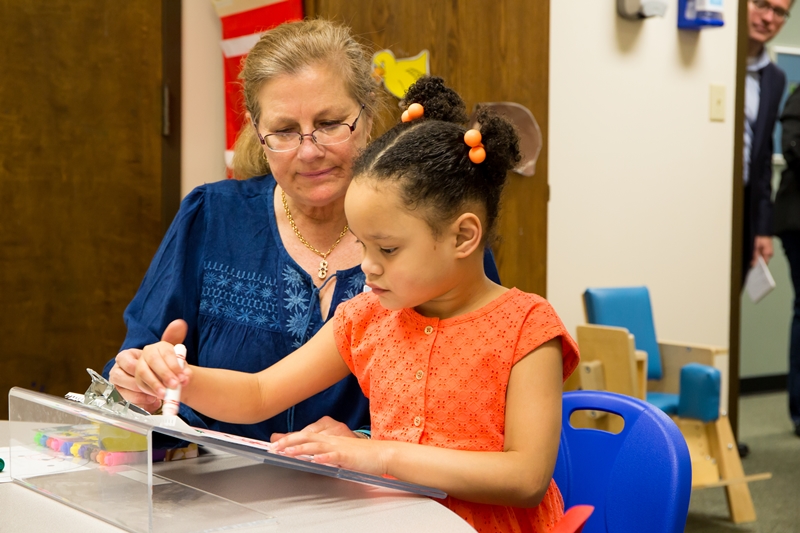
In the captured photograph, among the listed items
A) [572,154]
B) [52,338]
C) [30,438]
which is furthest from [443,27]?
[30,438]

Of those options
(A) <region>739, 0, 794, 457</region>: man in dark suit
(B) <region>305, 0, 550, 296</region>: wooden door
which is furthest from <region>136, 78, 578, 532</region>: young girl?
(A) <region>739, 0, 794, 457</region>: man in dark suit

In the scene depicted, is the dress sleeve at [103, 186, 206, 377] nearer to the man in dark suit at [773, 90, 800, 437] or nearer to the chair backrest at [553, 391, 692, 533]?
the chair backrest at [553, 391, 692, 533]

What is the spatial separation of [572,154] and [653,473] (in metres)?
2.28

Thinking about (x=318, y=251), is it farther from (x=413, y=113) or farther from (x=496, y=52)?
(x=496, y=52)

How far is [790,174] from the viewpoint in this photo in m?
3.78

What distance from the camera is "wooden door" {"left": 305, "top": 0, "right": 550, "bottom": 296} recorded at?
7.74ft

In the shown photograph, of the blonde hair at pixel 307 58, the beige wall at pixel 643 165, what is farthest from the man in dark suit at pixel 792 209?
the blonde hair at pixel 307 58

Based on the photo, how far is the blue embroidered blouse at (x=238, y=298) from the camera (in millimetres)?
1366

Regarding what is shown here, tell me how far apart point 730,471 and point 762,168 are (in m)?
1.59

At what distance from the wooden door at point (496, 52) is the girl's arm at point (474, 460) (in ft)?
4.60

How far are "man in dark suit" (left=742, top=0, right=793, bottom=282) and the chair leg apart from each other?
1.20m

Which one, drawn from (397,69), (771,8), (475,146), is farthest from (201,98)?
(771,8)

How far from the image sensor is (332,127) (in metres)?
1.37

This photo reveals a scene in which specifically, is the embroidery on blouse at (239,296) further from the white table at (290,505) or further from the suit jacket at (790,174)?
the suit jacket at (790,174)
